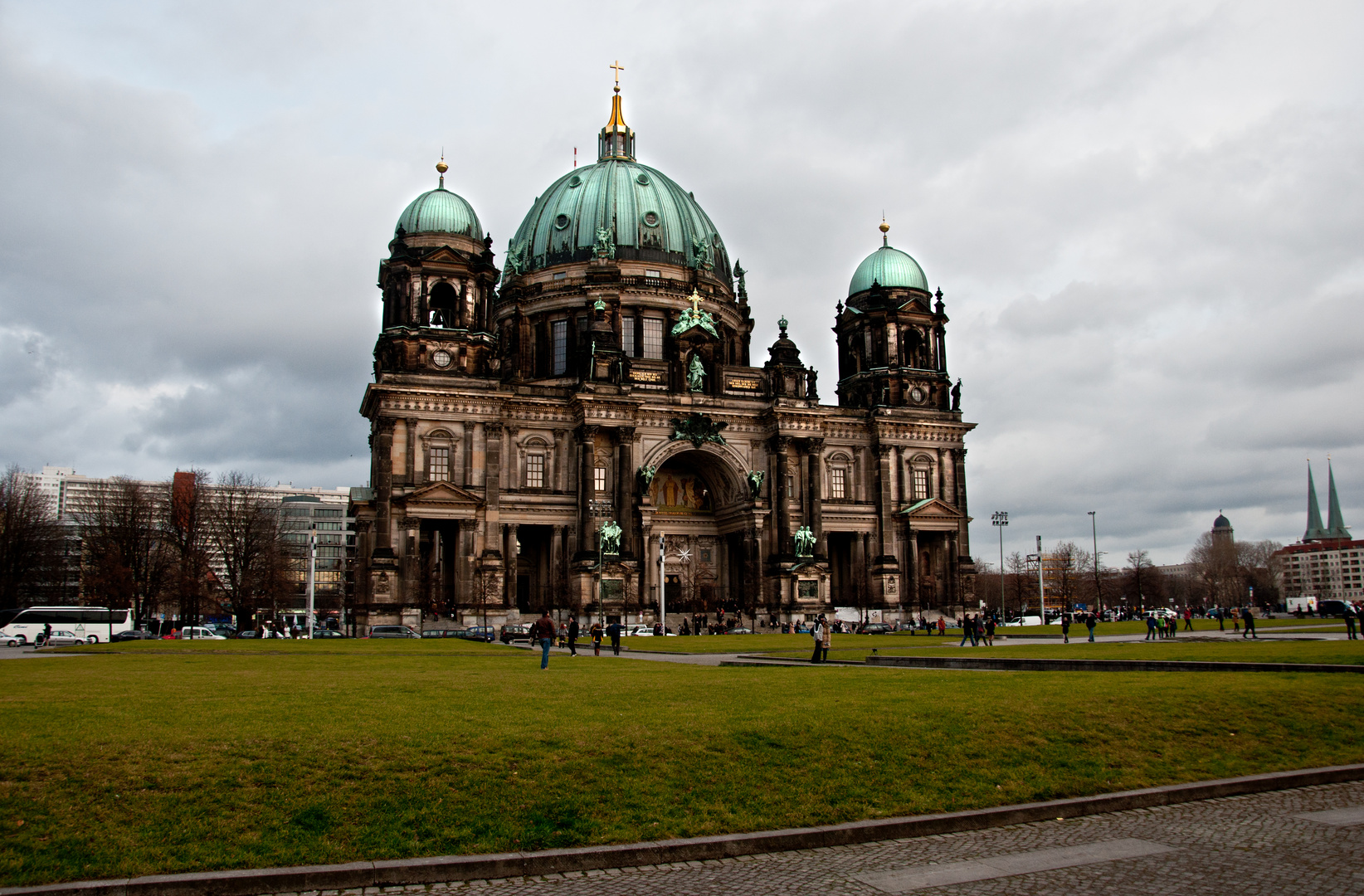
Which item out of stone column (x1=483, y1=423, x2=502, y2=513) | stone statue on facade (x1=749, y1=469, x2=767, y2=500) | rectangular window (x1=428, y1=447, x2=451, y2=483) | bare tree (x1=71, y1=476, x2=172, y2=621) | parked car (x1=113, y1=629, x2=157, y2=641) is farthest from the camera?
bare tree (x1=71, y1=476, x2=172, y2=621)

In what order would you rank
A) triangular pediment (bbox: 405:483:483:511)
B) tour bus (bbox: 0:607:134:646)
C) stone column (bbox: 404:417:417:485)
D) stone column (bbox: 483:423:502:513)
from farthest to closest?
1. stone column (bbox: 483:423:502:513)
2. stone column (bbox: 404:417:417:485)
3. triangular pediment (bbox: 405:483:483:511)
4. tour bus (bbox: 0:607:134:646)

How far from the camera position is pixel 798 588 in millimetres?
73625

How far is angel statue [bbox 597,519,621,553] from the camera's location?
6925cm

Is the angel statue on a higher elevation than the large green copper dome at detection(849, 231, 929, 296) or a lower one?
lower

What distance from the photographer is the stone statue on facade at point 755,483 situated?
75.1 m

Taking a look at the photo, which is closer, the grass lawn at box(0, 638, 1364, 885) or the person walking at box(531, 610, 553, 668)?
the grass lawn at box(0, 638, 1364, 885)

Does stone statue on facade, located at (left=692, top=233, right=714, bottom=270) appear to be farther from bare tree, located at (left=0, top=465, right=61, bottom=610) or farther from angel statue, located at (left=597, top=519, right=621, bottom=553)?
bare tree, located at (left=0, top=465, right=61, bottom=610)

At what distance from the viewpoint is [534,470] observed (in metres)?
72.8

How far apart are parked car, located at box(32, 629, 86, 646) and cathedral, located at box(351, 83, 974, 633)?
1517cm

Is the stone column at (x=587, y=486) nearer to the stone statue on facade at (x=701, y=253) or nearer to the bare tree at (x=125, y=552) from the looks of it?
the stone statue on facade at (x=701, y=253)

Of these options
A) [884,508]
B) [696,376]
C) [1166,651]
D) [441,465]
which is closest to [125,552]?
[441,465]

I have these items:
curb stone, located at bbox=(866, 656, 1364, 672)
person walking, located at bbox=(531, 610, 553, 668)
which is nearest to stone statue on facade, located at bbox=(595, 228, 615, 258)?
curb stone, located at bbox=(866, 656, 1364, 672)

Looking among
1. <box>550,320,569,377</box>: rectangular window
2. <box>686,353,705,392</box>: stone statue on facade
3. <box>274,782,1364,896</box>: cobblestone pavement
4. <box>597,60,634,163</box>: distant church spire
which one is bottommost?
<box>274,782,1364,896</box>: cobblestone pavement

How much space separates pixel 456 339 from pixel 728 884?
62.1m
